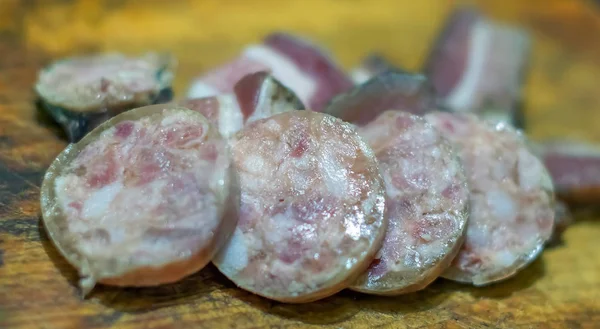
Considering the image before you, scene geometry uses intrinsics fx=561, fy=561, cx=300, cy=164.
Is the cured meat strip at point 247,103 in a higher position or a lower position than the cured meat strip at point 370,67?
higher

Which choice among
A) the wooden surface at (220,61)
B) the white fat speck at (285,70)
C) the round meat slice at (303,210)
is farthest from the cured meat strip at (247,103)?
the wooden surface at (220,61)

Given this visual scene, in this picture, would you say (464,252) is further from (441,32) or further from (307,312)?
(441,32)

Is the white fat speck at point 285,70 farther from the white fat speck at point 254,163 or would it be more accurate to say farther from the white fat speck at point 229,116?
the white fat speck at point 254,163

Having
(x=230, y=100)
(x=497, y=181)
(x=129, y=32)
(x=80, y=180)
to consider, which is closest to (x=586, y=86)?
(x=497, y=181)

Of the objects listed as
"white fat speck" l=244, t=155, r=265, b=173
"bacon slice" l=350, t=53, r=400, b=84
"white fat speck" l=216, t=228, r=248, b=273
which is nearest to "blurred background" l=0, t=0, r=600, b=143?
"bacon slice" l=350, t=53, r=400, b=84

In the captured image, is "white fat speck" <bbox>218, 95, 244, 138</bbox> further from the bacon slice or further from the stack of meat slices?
the bacon slice

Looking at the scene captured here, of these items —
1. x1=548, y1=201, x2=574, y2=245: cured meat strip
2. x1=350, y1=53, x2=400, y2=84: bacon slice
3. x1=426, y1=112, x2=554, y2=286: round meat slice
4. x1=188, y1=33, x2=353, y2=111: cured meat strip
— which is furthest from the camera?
x1=350, y1=53, x2=400, y2=84: bacon slice
